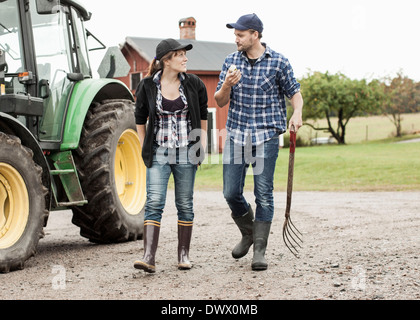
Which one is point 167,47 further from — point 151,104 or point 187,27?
point 187,27

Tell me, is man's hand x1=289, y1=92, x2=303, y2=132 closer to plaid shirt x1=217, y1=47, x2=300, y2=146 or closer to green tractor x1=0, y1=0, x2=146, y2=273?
plaid shirt x1=217, y1=47, x2=300, y2=146

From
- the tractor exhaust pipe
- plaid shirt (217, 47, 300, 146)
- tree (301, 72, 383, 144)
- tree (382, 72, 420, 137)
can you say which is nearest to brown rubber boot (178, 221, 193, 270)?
plaid shirt (217, 47, 300, 146)

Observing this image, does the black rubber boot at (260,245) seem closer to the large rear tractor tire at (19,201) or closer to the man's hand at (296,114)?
the man's hand at (296,114)

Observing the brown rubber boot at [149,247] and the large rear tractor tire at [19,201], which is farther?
the large rear tractor tire at [19,201]

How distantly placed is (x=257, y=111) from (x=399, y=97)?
43101 mm

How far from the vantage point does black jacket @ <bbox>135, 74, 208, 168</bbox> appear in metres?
5.36

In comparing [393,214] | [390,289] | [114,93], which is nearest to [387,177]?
[393,214]

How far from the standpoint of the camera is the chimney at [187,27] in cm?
3250

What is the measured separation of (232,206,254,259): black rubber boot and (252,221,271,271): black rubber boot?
224mm

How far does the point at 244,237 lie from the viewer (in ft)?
19.3

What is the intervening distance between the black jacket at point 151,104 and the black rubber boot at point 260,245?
1.00 metres

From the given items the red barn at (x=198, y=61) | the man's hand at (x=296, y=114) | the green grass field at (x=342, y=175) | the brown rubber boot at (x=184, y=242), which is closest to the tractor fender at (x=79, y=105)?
the brown rubber boot at (x=184, y=242)

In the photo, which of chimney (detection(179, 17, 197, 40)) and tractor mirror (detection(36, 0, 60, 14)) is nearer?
tractor mirror (detection(36, 0, 60, 14))
